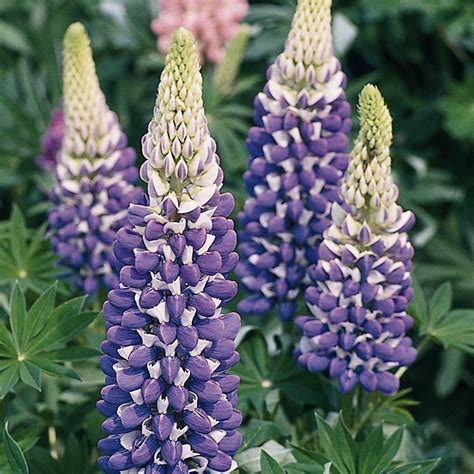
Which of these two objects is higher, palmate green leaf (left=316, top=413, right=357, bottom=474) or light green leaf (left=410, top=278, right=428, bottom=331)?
light green leaf (left=410, top=278, right=428, bottom=331)

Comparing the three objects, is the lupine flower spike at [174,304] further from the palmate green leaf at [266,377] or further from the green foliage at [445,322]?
the green foliage at [445,322]

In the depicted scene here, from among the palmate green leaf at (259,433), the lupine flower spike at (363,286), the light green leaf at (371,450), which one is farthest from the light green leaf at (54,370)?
the light green leaf at (371,450)

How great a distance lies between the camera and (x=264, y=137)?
2.44 metres

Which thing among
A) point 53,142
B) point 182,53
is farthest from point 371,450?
point 53,142

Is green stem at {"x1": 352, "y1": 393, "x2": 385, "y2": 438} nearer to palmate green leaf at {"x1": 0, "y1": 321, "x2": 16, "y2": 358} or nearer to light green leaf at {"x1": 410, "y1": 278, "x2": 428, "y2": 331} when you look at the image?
light green leaf at {"x1": 410, "y1": 278, "x2": 428, "y2": 331}

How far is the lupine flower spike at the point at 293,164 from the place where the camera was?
238cm

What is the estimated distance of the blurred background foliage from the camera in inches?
143

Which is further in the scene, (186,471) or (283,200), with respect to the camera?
(283,200)

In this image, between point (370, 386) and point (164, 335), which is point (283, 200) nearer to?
point (370, 386)

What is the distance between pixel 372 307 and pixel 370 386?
0.57ft

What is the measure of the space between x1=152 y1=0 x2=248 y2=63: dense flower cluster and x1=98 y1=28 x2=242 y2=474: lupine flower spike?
1732 mm

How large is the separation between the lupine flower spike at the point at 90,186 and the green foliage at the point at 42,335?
306 millimetres

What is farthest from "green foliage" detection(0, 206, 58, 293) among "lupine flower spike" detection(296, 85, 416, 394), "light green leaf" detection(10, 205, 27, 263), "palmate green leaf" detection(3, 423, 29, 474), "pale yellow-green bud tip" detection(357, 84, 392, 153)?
"pale yellow-green bud tip" detection(357, 84, 392, 153)

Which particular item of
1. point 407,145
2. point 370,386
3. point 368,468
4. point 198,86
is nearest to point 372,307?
point 370,386
